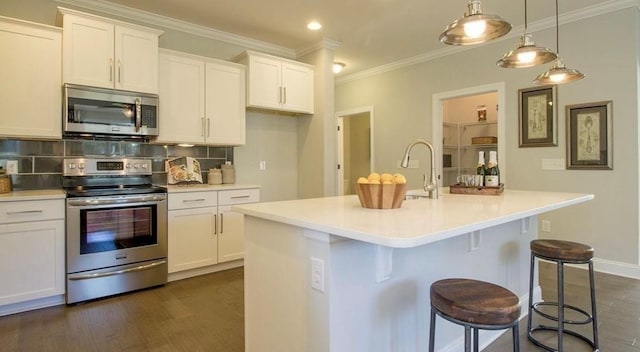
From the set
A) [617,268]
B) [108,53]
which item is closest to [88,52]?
[108,53]

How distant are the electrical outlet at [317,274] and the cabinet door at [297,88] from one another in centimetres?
301

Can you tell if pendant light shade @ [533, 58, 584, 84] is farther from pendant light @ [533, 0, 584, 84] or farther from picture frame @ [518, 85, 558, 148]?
picture frame @ [518, 85, 558, 148]

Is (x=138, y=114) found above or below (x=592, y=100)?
below

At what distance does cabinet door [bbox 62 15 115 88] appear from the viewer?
9.48ft

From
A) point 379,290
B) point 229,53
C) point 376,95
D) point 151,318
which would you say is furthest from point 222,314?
point 376,95

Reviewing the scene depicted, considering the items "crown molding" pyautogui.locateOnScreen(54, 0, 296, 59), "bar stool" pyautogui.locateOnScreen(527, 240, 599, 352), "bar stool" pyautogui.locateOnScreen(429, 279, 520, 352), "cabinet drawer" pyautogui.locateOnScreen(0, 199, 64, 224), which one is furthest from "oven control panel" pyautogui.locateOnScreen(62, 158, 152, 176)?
"bar stool" pyautogui.locateOnScreen(527, 240, 599, 352)

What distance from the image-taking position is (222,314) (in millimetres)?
2609

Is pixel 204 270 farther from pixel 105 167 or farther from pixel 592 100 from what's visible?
pixel 592 100

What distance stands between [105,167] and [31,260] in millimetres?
976

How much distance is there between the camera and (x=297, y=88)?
14.1 feet

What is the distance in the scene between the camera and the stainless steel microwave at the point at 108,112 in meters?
2.93

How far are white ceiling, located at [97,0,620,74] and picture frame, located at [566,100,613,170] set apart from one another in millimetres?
806

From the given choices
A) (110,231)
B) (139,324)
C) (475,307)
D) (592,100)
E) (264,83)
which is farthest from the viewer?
(264,83)

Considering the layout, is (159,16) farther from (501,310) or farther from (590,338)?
(590,338)
